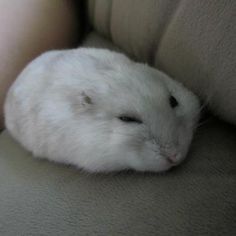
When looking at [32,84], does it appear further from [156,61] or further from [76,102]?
[156,61]

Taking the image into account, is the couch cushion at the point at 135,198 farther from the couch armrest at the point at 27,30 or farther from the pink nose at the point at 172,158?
the couch armrest at the point at 27,30

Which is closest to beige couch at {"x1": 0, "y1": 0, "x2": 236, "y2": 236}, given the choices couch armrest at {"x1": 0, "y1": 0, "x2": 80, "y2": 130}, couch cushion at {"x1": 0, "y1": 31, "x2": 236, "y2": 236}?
couch cushion at {"x1": 0, "y1": 31, "x2": 236, "y2": 236}

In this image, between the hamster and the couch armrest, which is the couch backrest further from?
the couch armrest

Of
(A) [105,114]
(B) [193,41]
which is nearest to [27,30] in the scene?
(A) [105,114]

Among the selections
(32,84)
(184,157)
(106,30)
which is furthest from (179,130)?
(106,30)

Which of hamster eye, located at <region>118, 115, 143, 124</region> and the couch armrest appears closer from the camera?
hamster eye, located at <region>118, 115, 143, 124</region>

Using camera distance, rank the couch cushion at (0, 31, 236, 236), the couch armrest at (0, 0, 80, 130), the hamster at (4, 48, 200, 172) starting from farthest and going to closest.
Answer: the couch armrest at (0, 0, 80, 130)
the hamster at (4, 48, 200, 172)
the couch cushion at (0, 31, 236, 236)

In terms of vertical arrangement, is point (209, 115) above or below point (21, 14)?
above

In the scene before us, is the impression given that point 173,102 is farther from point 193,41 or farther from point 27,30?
point 27,30
